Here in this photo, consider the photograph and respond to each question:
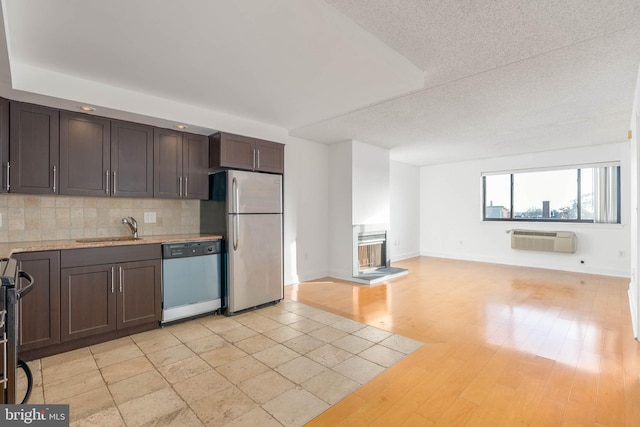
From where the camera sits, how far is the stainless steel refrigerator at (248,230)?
353 cm

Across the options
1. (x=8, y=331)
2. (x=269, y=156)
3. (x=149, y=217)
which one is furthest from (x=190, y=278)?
(x=8, y=331)

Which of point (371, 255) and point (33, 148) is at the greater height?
point (33, 148)

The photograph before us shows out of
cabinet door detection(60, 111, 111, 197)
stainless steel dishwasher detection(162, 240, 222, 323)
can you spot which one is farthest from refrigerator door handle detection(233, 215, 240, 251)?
cabinet door detection(60, 111, 111, 197)

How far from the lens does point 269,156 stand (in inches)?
157

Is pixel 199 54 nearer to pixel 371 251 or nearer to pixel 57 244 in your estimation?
pixel 57 244

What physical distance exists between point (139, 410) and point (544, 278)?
618cm

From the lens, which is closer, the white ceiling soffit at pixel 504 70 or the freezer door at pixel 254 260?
the white ceiling soffit at pixel 504 70

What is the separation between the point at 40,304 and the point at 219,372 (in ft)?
5.34

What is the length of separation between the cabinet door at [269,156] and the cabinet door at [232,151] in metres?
0.10

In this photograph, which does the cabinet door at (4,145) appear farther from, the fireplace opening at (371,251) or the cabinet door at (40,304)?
the fireplace opening at (371,251)

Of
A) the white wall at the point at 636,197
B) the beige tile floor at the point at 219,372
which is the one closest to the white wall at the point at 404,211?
the white wall at the point at 636,197

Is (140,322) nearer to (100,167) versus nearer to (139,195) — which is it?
(139,195)

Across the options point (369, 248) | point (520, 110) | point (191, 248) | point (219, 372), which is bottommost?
point (219, 372)

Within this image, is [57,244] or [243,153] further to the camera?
[243,153]
